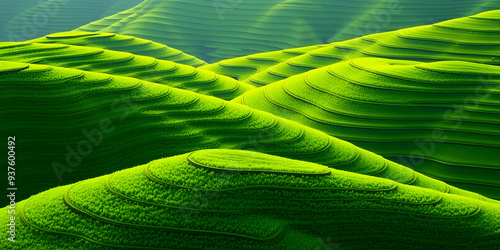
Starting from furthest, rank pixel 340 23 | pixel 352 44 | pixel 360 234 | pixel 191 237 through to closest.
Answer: pixel 340 23 → pixel 352 44 → pixel 360 234 → pixel 191 237

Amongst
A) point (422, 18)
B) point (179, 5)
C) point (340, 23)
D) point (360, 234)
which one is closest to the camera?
point (360, 234)

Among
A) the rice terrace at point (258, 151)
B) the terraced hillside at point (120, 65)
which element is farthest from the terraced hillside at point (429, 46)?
the terraced hillside at point (120, 65)

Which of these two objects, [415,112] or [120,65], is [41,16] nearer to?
[120,65]

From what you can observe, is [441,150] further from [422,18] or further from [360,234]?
[422,18]

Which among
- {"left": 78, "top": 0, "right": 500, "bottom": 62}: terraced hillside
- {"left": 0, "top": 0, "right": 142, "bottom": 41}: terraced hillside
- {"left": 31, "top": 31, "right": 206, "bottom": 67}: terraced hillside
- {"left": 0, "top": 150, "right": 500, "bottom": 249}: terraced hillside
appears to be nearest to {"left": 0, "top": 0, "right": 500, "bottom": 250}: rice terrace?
{"left": 0, "top": 150, "right": 500, "bottom": 249}: terraced hillside

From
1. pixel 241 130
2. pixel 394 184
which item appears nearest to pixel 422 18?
pixel 241 130

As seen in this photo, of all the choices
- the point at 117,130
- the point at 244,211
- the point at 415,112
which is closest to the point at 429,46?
the point at 415,112

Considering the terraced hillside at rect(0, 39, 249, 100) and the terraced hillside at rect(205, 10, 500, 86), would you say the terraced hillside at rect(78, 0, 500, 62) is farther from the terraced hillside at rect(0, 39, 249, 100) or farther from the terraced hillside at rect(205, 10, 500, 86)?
the terraced hillside at rect(0, 39, 249, 100)

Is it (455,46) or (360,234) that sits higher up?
(455,46)

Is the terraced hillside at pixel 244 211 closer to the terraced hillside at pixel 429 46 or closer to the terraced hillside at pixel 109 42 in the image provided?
the terraced hillside at pixel 429 46
